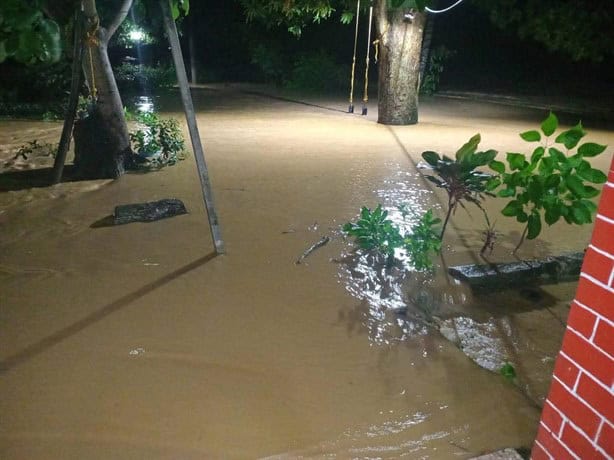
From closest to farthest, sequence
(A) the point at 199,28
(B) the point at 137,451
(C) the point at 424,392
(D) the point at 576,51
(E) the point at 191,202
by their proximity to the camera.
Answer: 1. (B) the point at 137,451
2. (C) the point at 424,392
3. (E) the point at 191,202
4. (D) the point at 576,51
5. (A) the point at 199,28

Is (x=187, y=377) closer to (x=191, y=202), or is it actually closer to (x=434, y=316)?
(x=434, y=316)

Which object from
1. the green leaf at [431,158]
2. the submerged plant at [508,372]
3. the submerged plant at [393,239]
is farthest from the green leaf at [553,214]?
the submerged plant at [508,372]

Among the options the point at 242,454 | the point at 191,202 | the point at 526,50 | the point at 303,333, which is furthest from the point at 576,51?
the point at 242,454

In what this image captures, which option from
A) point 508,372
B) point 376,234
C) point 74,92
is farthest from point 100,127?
point 508,372

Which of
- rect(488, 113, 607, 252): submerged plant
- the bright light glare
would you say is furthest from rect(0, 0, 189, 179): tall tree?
the bright light glare

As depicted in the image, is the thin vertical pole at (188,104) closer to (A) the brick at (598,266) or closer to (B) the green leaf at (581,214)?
(B) the green leaf at (581,214)

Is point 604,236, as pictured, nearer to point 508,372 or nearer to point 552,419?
point 552,419

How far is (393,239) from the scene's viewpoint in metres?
4.12

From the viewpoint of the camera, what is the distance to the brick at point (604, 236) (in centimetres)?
140

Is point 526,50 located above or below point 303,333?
above

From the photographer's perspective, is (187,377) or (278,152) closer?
(187,377)

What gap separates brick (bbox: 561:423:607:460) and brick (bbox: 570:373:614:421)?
0.12 m

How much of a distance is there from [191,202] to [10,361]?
9.80ft

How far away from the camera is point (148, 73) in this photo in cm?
2012
